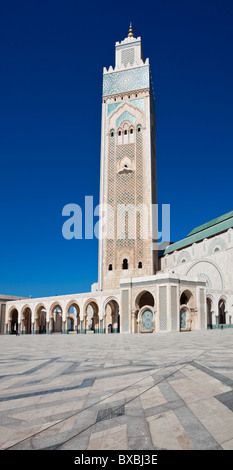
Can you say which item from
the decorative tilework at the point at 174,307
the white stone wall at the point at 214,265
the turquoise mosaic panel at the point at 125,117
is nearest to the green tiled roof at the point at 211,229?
the white stone wall at the point at 214,265

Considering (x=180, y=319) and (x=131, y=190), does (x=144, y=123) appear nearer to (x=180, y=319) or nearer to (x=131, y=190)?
(x=131, y=190)

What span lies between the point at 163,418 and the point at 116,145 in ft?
101

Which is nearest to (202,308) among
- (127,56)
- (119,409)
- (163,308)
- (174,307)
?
(174,307)

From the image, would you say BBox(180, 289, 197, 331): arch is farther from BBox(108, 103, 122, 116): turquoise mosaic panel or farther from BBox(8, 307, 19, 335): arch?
BBox(108, 103, 122, 116): turquoise mosaic panel

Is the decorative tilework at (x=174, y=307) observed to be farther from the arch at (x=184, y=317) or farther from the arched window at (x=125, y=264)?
the arched window at (x=125, y=264)

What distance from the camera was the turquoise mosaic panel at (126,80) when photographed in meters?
31.9

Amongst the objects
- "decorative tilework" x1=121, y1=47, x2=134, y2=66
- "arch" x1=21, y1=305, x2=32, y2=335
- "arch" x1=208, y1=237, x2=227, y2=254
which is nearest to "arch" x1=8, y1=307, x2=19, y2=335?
"arch" x1=21, y1=305, x2=32, y2=335

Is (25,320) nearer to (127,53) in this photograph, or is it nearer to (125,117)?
(125,117)

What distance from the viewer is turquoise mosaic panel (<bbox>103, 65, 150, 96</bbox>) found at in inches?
1256

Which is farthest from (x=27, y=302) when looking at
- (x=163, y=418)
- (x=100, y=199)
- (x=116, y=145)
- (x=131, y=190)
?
(x=163, y=418)

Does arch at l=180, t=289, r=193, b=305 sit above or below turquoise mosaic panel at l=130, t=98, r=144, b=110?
below

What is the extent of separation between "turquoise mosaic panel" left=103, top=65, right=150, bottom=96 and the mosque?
10 centimetres

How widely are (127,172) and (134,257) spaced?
811 centimetres

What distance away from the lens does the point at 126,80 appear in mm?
32625
